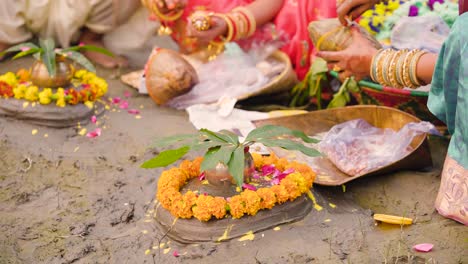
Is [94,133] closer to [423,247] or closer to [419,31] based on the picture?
[419,31]

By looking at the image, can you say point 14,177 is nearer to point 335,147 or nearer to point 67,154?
point 67,154

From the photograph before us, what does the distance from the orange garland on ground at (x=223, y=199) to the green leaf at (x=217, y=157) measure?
0.40 feet

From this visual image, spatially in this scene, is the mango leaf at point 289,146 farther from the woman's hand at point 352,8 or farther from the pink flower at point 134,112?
the pink flower at point 134,112

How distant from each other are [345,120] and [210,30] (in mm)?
1147

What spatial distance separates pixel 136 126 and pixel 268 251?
1594mm

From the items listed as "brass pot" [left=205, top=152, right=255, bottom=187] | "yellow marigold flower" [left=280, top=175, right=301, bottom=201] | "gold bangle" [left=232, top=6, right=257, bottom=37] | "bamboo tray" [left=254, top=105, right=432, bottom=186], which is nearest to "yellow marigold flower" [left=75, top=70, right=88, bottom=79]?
"gold bangle" [left=232, top=6, right=257, bottom=37]

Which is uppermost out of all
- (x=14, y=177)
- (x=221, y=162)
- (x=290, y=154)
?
(x=221, y=162)

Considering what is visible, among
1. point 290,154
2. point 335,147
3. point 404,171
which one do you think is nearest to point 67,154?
point 290,154

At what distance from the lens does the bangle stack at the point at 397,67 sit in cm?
267

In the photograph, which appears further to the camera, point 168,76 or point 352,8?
point 168,76

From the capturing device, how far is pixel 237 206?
2436mm

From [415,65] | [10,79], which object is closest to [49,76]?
[10,79]

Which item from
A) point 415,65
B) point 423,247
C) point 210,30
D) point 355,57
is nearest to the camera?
point 423,247

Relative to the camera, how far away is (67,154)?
3.40 meters
